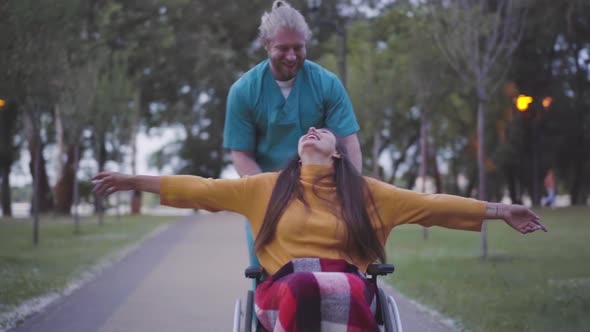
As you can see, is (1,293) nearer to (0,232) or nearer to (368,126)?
(0,232)

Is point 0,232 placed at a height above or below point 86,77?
below

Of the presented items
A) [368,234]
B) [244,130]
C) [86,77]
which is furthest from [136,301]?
[86,77]

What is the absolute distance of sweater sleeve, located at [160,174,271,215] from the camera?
3.72 m

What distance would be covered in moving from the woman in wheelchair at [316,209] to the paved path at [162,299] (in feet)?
10.2

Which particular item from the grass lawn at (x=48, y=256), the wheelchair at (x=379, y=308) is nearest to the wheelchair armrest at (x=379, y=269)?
the wheelchair at (x=379, y=308)

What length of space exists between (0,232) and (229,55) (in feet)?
46.6

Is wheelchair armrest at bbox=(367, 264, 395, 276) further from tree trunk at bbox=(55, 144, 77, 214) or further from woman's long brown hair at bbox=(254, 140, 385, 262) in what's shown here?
tree trunk at bbox=(55, 144, 77, 214)

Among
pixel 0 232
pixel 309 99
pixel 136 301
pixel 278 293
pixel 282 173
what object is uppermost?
pixel 309 99

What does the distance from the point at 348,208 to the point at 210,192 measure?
0.63 metres

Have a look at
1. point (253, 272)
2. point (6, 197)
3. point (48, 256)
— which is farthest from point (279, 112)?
point (6, 197)

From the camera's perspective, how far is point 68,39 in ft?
49.0

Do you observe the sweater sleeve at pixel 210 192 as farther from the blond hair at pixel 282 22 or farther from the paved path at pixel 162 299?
the paved path at pixel 162 299

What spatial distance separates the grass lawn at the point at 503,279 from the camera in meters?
6.96

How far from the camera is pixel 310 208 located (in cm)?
371
